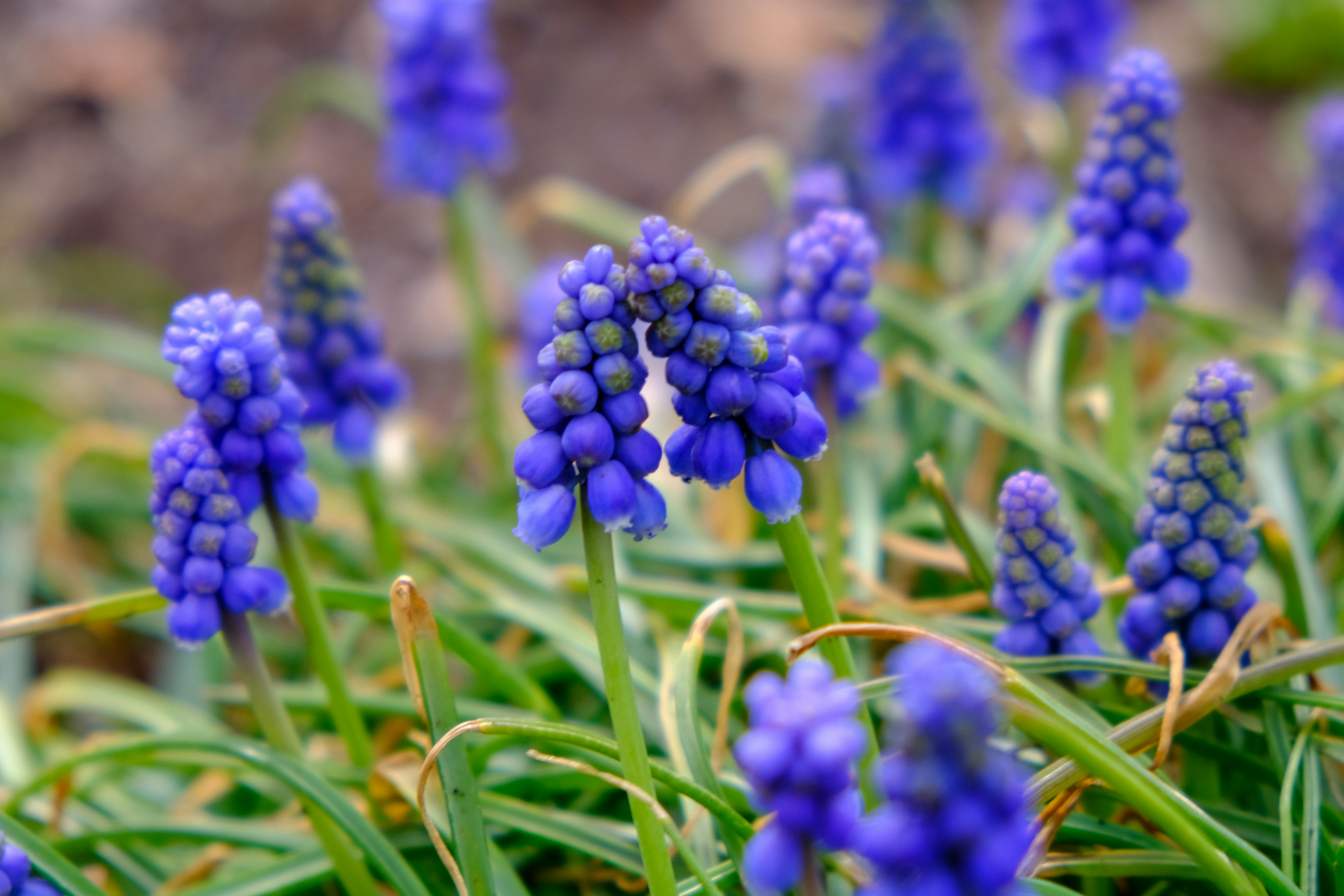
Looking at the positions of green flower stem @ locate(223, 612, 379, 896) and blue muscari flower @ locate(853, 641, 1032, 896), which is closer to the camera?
blue muscari flower @ locate(853, 641, 1032, 896)

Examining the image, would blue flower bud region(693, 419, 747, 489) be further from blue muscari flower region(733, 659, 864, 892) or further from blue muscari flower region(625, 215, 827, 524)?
blue muscari flower region(733, 659, 864, 892)

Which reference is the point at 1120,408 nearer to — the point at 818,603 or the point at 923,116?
the point at 818,603

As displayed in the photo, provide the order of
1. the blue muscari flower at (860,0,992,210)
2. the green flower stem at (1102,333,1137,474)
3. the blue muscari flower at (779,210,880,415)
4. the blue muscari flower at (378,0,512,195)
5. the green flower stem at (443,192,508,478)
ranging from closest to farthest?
the blue muscari flower at (779,210,880,415) → the green flower stem at (1102,333,1137,474) → the blue muscari flower at (378,0,512,195) → the green flower stem at (443,192,508,478) → the blue muscari flower at (860,0,992,210)

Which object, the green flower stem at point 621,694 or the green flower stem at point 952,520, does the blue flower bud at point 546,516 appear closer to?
the green flower stem at point 621,694

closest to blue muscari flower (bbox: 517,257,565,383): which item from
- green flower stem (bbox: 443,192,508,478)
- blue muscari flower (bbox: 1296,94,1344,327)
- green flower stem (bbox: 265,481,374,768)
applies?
green flower stem (bbox: 443,192,508,478)

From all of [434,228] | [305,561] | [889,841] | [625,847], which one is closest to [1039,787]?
[889,841]

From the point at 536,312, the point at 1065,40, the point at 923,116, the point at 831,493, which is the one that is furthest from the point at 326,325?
the point at 1065,40

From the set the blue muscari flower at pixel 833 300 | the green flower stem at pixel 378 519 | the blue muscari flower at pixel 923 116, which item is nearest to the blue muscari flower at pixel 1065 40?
the blue muscari flower at pixel 923 116

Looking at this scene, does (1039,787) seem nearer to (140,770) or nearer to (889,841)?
(889,841)
